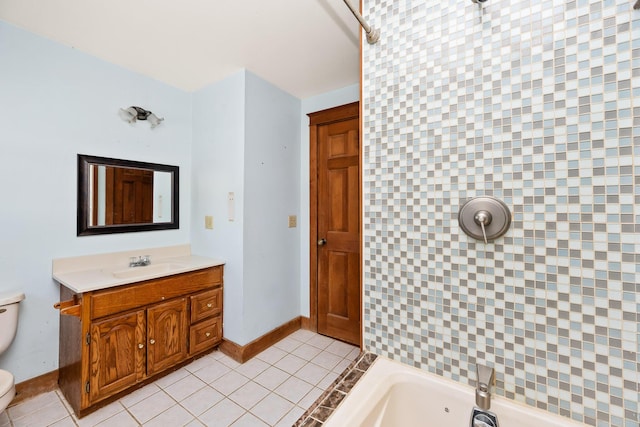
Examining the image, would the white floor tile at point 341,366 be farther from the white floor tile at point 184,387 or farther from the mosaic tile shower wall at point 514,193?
the mosaic tile shower wall at point 514,193

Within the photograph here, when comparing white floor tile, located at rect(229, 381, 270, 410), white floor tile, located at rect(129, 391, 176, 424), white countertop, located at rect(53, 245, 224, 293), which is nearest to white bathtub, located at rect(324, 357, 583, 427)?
white floor tile, located at rect(229, 381, 270, 410)

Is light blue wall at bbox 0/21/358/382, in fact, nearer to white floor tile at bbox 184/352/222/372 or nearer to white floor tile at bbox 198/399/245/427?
white floor tile at bbox 184/352/222/372

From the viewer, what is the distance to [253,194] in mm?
2252

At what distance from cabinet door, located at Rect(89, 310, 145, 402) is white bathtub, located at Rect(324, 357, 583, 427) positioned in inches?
64.1

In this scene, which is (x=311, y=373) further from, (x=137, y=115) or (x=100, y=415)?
(x=137, y=115)

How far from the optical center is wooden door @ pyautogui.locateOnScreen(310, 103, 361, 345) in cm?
243

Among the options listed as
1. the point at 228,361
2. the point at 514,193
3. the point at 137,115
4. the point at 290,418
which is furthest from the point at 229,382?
the point at 137,115

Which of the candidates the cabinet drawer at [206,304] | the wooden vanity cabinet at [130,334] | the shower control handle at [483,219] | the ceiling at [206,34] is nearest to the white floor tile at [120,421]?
the wooden vanity cabinet at [130,334]

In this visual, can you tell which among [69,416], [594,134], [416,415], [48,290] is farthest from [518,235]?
[48,290]

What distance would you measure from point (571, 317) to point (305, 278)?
2.23 meters

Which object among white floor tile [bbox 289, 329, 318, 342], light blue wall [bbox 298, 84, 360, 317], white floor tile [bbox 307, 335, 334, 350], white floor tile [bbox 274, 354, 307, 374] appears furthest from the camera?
light blue wall [bbox 298, 84, 360, 317]

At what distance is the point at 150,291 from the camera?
182 centimetres

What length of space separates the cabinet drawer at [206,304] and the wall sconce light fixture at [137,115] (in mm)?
1595

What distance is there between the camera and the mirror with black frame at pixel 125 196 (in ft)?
6.52
